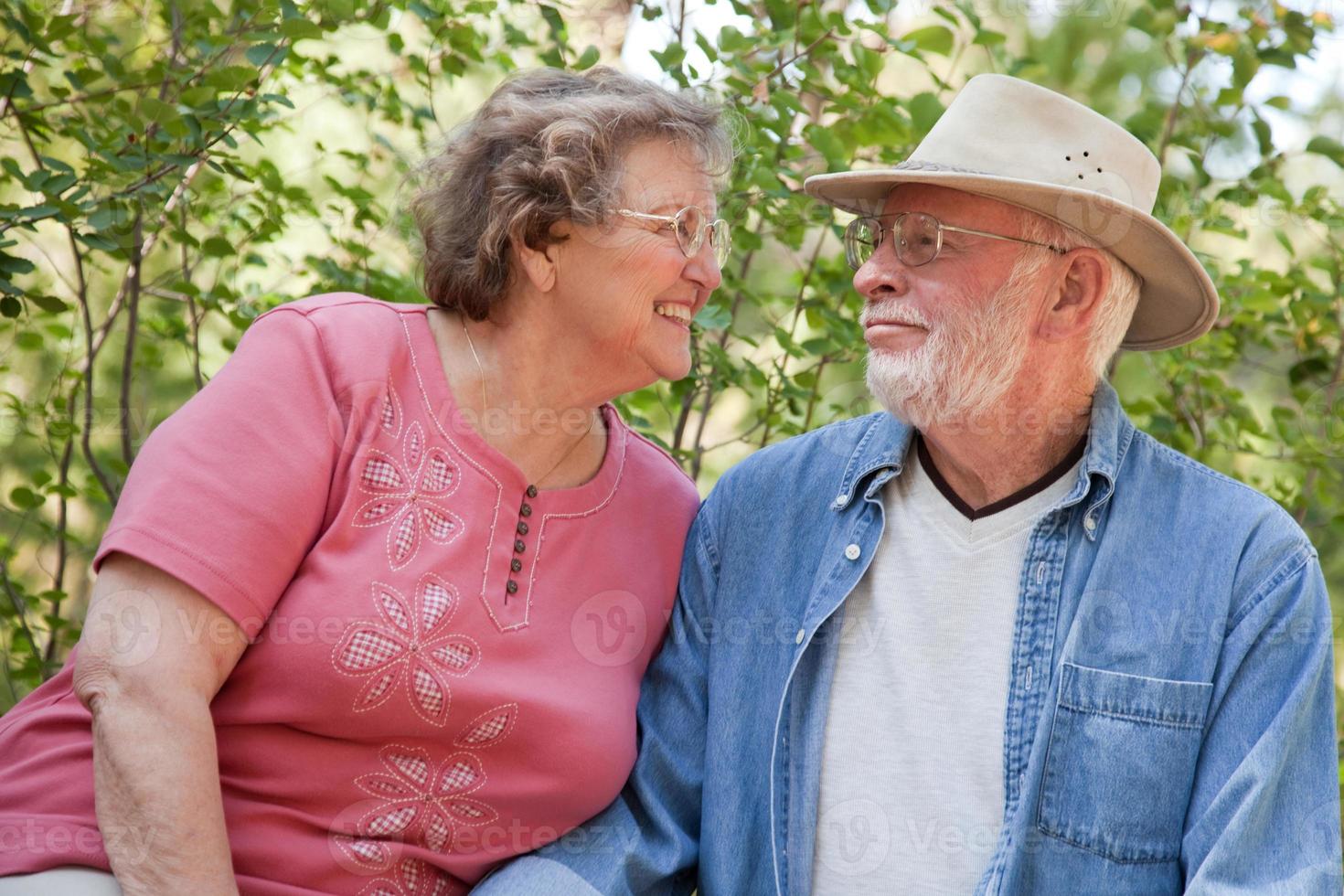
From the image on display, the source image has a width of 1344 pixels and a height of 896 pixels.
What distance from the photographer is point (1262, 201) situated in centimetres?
346

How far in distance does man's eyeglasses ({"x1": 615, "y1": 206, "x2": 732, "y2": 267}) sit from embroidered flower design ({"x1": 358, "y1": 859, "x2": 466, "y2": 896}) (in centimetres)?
118

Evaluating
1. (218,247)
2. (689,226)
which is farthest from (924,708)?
(218,247)

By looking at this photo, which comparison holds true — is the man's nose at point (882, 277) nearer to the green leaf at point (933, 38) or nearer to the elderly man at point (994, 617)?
the elderly man at point (994, 617)

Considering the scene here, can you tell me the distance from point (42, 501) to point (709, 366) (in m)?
1.72

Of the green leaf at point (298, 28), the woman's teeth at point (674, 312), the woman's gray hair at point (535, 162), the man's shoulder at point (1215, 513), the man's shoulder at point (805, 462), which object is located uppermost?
the green leaf at point (298, 28)

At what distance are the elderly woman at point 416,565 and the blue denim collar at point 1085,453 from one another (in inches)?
15.4

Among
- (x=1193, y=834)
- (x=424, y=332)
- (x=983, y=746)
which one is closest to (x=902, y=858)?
Result: (x=983, y=746)

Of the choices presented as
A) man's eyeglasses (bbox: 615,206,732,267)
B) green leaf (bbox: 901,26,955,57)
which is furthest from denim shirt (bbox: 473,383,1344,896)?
green leaf (bbox: 901,26,955,57)

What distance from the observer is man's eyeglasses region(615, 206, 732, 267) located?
2335 millimetres

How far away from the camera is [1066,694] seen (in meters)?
2.15

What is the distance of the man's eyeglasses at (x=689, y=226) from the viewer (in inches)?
91.9

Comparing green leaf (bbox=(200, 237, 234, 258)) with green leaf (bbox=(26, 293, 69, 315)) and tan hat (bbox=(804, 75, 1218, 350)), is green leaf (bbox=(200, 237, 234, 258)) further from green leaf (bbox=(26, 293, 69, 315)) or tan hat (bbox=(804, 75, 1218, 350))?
tan hat (bbox=(804, 75, 1218, 350))

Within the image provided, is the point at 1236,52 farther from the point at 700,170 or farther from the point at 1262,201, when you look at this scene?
the point at 700,170

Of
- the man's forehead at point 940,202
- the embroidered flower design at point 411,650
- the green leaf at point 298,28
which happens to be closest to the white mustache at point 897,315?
the man's forehead at point 940,202
